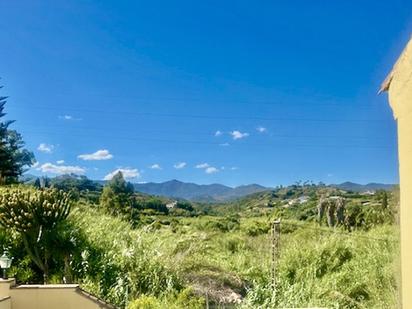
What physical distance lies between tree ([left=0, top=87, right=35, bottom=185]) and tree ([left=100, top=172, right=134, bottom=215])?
14.1 feet

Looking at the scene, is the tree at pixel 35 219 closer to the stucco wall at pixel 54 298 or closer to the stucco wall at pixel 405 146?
the stucco wall at pixel 54 298

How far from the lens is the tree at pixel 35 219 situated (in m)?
12.2

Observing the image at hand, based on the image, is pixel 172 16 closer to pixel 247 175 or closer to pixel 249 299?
pixel 249 299

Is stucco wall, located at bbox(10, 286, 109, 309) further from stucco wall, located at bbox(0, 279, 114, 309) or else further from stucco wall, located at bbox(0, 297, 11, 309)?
stucco wall, located at bbox(0, 297, 11, 309)

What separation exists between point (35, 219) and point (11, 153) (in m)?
16.5

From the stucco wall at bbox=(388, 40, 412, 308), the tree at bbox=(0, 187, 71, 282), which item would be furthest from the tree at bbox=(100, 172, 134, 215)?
the stucco wall at bbox=(388, 40, 412, 308)

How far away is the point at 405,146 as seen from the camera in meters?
1.60

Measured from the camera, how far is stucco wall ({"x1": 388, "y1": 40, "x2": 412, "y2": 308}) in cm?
156

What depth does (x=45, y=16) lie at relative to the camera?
25656 mm

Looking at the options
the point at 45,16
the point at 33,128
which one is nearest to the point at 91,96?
the point at 33,128

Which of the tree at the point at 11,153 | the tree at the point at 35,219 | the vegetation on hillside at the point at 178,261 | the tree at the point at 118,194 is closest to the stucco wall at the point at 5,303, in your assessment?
the vegetation on hillside at the point at 178,261

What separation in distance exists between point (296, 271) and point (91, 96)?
3319cm

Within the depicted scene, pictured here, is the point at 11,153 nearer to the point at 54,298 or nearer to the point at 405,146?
the point at 54,298

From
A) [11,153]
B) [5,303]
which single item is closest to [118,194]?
[11,153]
